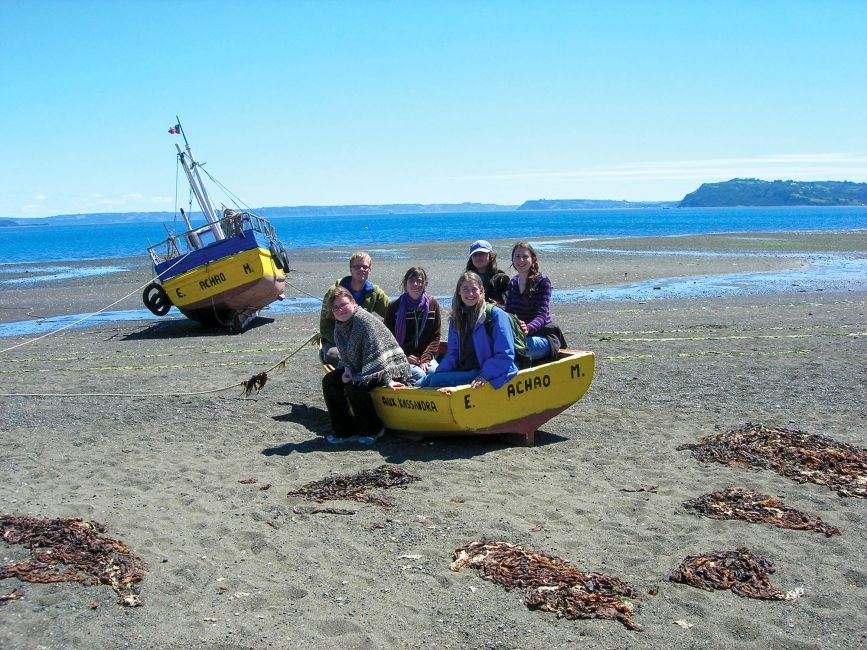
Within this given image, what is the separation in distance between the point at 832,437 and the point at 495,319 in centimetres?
335

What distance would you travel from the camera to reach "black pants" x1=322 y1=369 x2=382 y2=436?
27.7 ft

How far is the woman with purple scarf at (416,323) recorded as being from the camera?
8.94m

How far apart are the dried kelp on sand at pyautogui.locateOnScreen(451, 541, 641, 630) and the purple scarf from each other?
144 inches

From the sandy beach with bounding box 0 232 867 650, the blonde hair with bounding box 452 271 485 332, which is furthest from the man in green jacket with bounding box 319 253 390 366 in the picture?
the blonde hair with bounding box 452 271 485 332

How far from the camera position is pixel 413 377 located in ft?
28.4

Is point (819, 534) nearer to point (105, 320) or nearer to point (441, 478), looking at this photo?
point (441, 478)

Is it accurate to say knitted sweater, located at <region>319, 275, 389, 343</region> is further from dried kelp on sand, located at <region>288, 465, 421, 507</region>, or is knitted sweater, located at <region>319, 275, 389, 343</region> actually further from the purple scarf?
dried kelp on sand, located at <region>288, 465, 421, 507</region>

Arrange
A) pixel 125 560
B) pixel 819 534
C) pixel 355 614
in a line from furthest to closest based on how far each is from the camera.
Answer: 1. pixel 819 534
2. pixel 125 560
3. pixel 355 614

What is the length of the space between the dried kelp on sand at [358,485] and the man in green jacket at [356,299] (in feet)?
7.16

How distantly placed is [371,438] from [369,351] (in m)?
0.87

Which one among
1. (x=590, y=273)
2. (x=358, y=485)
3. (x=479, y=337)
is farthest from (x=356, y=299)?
(x=590, y=273)

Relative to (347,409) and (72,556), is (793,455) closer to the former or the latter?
(347,409)

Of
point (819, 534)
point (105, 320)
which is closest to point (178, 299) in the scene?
point (105, 320)

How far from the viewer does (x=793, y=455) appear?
24.3 ft
